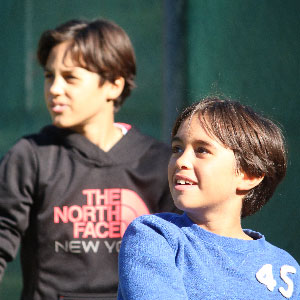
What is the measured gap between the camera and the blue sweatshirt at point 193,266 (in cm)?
166

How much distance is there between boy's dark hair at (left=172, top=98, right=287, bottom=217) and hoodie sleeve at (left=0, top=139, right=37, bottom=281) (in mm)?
875

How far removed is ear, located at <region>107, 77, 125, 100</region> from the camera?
2.94m

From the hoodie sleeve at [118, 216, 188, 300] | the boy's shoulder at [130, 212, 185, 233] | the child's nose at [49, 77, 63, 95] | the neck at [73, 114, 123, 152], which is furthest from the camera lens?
the neck at [73, 114, 123, 152]

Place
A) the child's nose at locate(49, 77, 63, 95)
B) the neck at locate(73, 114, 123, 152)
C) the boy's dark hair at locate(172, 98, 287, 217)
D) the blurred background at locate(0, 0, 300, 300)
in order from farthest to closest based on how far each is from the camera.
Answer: the neck at locate(73, 114, 123, 152) < the child's nose at locate(49, 77, 63, 95) < the blurred background at locate(0, 0, 300, 300) < the boy's dark hair at locate(172, 98, 287, 217)

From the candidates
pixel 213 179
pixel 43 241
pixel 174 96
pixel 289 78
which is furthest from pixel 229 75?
pixel 213 179

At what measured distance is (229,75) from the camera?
9.71 ft

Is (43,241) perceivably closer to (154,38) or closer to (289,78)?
(289,78)

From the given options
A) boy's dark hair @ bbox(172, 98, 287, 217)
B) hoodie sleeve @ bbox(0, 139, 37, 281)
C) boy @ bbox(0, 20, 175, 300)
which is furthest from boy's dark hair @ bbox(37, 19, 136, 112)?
boy's dark hair @ bbox(172, 98, 287, 217)

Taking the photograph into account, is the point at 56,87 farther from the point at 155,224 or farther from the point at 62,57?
the point at 155,224

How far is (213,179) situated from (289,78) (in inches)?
34.5

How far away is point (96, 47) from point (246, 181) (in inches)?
47.5

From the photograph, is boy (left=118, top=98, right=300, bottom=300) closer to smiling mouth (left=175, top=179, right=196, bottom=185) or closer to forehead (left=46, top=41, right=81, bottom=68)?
smiling mouth (left=175, top=179, right=196, bottom=185)

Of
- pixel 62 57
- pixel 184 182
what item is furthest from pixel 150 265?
pixel 62 57

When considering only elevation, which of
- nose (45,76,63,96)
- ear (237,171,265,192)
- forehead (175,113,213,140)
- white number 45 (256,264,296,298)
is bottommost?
white number 45 (256,264,296,298)
